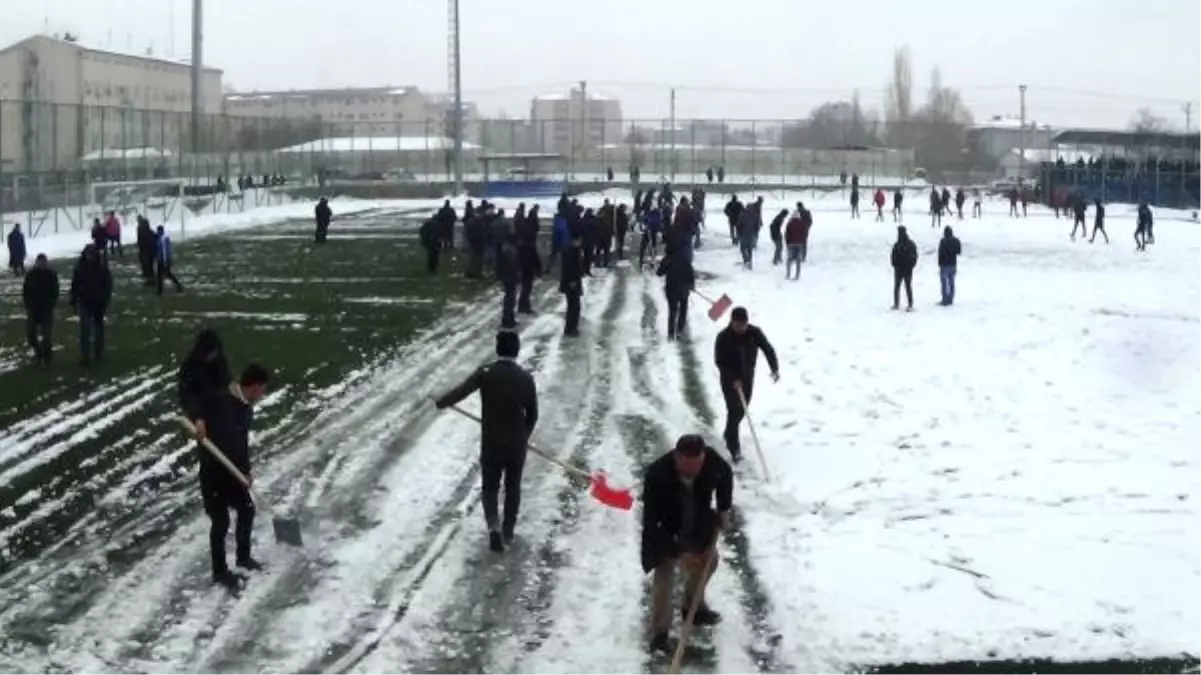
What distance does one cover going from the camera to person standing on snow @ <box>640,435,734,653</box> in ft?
25.0

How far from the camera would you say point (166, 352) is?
18625 millimetres

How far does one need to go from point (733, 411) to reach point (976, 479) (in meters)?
2.16

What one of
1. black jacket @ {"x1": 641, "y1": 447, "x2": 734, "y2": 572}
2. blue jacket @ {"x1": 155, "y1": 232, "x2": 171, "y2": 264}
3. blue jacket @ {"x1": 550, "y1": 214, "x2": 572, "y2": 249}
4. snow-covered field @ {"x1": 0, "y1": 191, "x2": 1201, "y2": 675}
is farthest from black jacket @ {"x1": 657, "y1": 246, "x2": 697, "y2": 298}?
black jacket @ {"x1": 641, "y1": 447, "x2": 734, "y2": 572}

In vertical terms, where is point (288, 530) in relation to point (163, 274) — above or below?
below

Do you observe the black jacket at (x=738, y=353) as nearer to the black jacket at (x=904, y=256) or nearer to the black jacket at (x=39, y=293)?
the black jacket at (x=39, y=293)

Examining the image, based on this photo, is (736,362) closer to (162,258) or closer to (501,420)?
(501,420)

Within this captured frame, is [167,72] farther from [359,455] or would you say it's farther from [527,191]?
[359,455]

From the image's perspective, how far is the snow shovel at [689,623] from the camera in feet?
23.5

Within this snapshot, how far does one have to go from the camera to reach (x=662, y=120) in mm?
92188

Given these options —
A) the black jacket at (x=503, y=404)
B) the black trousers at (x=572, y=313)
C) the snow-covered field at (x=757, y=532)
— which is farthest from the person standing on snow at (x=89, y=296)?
the black jacket at (x=503, y=404)

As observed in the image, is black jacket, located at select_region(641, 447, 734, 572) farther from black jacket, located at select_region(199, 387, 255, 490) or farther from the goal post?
the goal post

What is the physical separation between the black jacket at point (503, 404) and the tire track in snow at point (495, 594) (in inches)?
29.9

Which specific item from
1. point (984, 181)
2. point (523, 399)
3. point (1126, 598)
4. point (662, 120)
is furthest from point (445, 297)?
point (984, 181)

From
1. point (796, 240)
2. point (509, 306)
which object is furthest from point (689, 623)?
point (796, 240)
